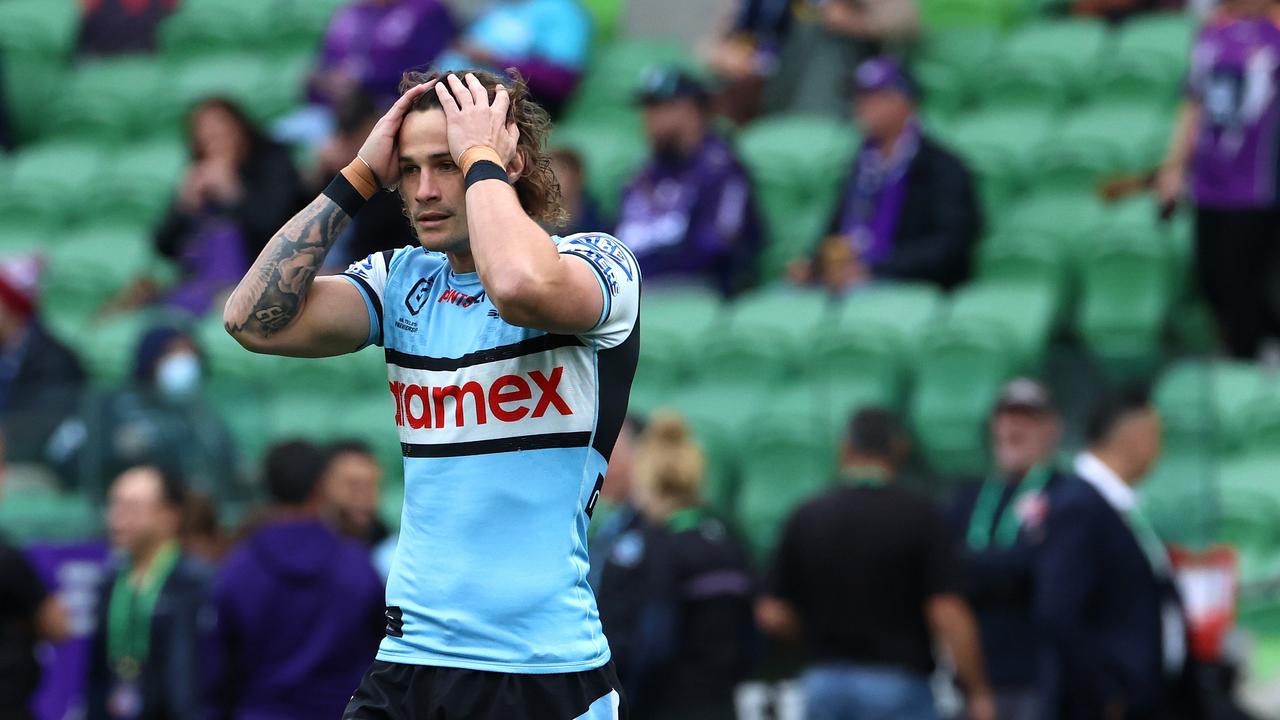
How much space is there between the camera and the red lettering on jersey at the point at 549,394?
12.3ft

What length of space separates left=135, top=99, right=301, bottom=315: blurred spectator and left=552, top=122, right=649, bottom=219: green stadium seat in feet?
5.45

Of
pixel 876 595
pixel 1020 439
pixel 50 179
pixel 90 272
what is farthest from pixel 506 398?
pixel 50 179

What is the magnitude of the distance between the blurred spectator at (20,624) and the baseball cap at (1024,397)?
3.83 metres

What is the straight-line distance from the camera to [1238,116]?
31.2 feet

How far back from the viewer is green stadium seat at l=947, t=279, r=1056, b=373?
898cm

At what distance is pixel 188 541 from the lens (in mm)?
8359

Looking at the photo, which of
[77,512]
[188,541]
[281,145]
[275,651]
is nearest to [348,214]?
[275,651]

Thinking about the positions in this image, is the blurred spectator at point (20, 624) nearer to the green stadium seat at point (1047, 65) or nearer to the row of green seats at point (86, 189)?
the row of green seats at point (86, 189)

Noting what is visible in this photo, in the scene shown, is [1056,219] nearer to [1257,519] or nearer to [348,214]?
[1257,519]

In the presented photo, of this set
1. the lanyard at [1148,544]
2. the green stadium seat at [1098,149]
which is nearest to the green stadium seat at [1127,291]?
the green stadium seat at [1098,149]

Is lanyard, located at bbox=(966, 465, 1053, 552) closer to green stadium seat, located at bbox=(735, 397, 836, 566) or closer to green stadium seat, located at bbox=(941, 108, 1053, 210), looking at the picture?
green stadium seat, located at bbox=(735, 397, 836, 566)

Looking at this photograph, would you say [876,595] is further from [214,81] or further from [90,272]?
[214,81]

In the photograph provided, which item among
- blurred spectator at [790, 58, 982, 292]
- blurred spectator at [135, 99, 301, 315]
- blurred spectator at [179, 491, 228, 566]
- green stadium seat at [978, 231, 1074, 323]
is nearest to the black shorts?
blurred spectator at [179, 491, 228, 566]

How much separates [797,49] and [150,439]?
4.86 meters
